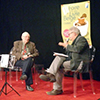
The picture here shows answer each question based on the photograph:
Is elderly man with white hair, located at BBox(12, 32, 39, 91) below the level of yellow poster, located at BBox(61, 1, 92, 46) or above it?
below

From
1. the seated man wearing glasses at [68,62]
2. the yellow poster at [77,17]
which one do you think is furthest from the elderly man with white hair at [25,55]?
the yellow poster at [77,17]

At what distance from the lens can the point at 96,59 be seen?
4.18 m

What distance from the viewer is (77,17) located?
4418 mm

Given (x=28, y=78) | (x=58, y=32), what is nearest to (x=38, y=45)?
(x=58, y=32)

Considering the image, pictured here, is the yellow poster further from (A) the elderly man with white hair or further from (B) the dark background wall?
(A) the elderly man with white hair

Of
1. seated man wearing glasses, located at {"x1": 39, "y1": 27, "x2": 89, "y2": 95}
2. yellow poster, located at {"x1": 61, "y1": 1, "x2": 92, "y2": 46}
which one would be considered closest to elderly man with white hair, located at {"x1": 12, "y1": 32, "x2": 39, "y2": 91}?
seated man wearing glasses, located at {"x1": 39, "y1": 27, "x2": 89, "y2": 95}

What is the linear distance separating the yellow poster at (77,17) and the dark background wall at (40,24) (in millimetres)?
104

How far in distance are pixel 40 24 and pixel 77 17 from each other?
119 centimetres

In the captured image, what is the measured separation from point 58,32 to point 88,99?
8.11ft

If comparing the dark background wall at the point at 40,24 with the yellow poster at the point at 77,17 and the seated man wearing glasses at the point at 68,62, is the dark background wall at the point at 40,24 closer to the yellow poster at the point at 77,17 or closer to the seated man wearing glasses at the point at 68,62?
the yellow poster at the point at 77,17

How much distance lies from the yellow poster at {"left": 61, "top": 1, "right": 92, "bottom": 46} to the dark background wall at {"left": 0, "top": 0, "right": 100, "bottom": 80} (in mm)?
104

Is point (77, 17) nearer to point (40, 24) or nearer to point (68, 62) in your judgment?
point (40, 24)

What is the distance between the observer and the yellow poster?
422 cm

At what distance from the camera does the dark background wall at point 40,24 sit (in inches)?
164
